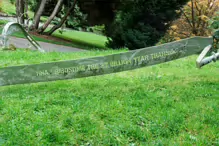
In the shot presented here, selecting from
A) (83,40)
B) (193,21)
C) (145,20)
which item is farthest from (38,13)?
(193,21)

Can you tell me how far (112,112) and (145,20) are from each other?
38.8 feet

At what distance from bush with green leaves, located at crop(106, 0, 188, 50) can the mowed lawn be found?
9443 mm

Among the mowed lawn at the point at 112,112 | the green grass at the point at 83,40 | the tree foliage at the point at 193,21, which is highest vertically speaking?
the tree foliage at the point at 193,21

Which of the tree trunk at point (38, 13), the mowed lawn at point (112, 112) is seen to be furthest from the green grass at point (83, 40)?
the mowed lawn at point (112, 112)

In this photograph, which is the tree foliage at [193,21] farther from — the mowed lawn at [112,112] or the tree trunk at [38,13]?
the mowed lawn at [112,112]

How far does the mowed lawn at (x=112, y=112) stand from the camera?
3.22 metres

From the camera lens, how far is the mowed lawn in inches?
127

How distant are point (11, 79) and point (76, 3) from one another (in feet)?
54.4

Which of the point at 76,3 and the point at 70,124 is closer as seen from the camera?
the point at 70,124

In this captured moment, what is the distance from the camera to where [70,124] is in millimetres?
3469

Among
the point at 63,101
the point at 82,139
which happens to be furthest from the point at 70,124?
the point at 63,101

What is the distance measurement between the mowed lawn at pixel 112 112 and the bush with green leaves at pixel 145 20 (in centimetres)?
944

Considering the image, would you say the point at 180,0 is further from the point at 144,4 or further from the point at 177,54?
the point at 177,54

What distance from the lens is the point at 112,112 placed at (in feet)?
12.5
